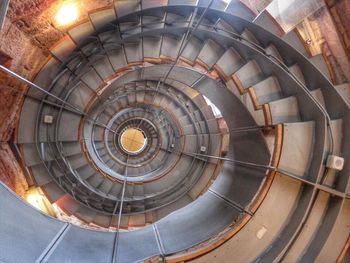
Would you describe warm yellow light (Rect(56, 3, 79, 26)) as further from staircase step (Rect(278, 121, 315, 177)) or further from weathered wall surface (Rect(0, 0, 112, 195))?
staircase step (Rect(278, 121, 315, 177))

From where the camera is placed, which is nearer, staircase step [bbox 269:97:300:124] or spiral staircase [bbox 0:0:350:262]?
spiral staircase [bbox 0:0:350:262]

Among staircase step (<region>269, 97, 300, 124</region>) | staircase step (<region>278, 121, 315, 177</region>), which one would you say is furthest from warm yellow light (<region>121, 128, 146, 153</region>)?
staircase step (<region>278, 121, 315, 177</region>)

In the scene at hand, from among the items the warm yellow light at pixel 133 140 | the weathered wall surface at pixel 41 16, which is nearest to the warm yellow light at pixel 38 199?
the weathered wall surface at pixel 41 16

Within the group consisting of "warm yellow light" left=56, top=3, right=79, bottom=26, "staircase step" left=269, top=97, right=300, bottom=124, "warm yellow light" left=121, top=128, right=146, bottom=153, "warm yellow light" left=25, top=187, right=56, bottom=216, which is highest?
"warm yellow light" left=56, top=3, right=79, bottom=26

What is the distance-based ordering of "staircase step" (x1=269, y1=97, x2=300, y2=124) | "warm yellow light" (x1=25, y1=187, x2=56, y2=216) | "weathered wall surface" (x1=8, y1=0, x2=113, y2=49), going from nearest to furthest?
"staircase step" (x1=269, y1=97, x2=300, y2=124) < "weathered wall surface" (x1=8, y1=0, x2=113, y2=49) < "warm yellow light" (x1=25, y1=187, x2=56, y2=216)

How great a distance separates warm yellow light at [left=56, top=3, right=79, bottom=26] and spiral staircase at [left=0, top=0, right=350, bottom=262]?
0.20 meters

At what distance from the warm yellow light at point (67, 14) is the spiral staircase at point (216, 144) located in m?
0.20

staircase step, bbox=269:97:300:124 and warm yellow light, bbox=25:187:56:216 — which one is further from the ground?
staircase step, bbox=269:97:300:124

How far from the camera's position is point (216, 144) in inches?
299

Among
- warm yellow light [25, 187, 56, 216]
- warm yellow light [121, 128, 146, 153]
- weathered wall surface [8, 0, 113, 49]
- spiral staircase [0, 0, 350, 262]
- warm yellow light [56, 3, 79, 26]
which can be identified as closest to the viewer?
spiral staircase [0, 0, 350, 262]

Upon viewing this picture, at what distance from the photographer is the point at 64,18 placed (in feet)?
14.7

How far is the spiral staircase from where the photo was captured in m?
3.02

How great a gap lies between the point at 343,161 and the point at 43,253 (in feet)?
11.9

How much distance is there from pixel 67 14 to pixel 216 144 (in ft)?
16.8
